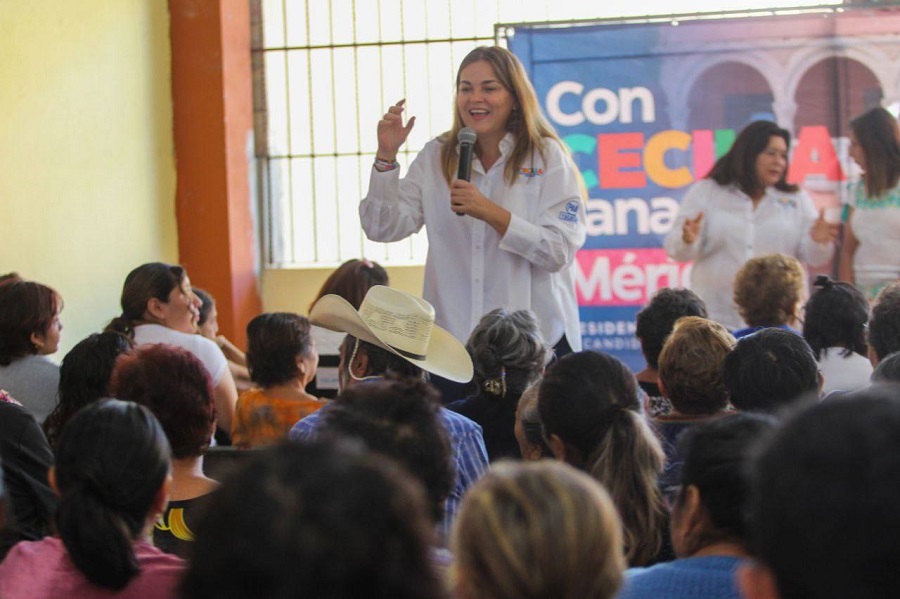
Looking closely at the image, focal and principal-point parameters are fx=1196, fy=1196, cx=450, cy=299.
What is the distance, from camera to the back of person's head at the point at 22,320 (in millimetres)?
3473

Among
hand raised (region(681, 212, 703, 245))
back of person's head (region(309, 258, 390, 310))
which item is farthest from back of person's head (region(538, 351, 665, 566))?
hand raised (region(681, 212, 703, 245))

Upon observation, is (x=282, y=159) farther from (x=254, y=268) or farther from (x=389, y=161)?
(x=389, y=161)

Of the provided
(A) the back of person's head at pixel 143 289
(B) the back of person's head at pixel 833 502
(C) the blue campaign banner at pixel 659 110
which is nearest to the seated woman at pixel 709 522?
(B) the back of person's head at pixel 833 502

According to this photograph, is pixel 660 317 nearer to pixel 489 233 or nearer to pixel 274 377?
pixel 489 233

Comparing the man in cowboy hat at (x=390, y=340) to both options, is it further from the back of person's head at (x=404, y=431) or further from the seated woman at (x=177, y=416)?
the back of person's head at (x=404, y=431)

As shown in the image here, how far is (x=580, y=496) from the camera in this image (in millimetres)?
1170

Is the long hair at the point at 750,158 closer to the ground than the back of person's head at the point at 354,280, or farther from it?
farther from it

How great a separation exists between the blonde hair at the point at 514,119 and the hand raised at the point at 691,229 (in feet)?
5.26

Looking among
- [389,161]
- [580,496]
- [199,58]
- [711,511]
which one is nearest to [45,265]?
[199,58]

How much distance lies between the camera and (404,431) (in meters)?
1.82

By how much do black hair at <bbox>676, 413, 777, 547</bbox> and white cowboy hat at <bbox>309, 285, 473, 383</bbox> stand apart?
135cm

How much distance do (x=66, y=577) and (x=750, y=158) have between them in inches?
167

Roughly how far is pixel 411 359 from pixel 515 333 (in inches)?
11.8

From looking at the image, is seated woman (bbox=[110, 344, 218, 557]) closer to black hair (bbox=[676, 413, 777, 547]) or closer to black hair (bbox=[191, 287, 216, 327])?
black hair (bbox=[676, 413, 777, 547])
